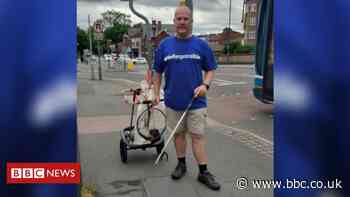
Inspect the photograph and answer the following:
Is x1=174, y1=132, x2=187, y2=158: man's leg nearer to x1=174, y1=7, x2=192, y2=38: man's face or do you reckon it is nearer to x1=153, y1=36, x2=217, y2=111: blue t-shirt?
x1=153, y1=36, x2=217, y2=111: blue t-shirt

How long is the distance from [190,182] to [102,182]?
37.2 inches

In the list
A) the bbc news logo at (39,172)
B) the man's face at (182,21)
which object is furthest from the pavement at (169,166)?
the bbc news logo at (39,172)

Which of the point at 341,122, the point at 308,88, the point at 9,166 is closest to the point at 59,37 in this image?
the point at 9,166

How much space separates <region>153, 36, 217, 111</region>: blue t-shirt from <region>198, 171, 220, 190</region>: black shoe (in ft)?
2.39

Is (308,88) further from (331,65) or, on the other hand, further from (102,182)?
(102,182)

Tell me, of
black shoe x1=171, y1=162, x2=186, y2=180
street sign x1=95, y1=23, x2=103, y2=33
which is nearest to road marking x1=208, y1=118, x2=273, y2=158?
black shoe x1=171, y1=162, x2=186, y2=180

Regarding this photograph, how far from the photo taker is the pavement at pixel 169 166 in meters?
3.61

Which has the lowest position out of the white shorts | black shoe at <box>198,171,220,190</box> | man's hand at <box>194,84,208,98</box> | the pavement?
the pavement

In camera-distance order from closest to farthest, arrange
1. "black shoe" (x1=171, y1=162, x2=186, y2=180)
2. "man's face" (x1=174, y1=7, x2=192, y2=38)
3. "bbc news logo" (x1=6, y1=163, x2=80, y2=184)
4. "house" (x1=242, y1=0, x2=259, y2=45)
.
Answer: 1. "bbc news logo" (x1=6, y1=163, x2=80, y2=184)
2. "man's face" (x1=174, y1=7, x2=192, y2=38)
3. "black shoe" (x1=171, y1=162, x2=186, y2=180)
4. "house" (x1=242, y1=0, x2=259, y2=45)

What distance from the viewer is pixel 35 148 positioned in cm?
177

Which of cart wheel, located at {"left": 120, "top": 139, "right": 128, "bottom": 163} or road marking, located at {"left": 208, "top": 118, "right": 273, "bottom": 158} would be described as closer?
cart wheel, located at {"left": 120, "top": 139, "right": 128, "bottom": 163}

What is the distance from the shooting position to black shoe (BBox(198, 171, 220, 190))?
11.8 feet

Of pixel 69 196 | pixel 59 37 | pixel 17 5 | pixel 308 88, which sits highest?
pixel 17 5

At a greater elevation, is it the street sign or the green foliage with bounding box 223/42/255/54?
the green foliage with bounding box 223/42/255/54
